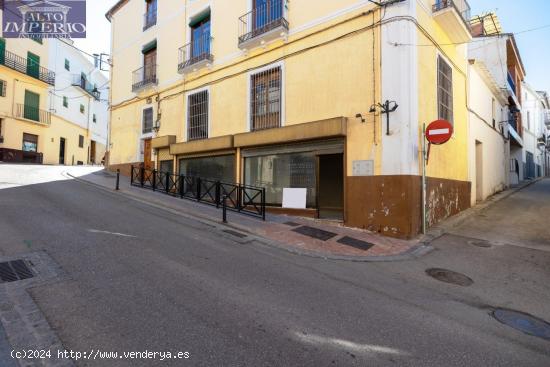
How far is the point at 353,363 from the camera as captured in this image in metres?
2.70

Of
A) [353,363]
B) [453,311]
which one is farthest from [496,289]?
[353,363]

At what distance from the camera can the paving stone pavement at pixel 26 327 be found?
2527mm

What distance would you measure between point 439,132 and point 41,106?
→ 3028cm

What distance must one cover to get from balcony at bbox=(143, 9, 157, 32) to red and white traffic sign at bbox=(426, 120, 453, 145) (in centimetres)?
1513

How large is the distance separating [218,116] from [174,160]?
3.59 metres

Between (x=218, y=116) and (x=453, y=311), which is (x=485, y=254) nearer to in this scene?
(x=453, y=311)

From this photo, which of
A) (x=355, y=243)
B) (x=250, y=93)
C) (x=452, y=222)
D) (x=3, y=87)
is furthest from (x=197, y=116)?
(x=3, y=87)

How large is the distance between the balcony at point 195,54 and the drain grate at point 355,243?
375 inches

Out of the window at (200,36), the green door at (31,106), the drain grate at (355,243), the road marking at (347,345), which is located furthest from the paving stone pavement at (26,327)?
the green door at (31,106)

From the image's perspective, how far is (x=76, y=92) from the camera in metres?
30.2

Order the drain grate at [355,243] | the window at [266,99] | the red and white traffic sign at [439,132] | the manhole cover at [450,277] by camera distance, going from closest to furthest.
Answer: the manhole cover at [450,277] → the drain grate at [355,243] → the red and white traffic sign at [439,132] → the window at [266,99]

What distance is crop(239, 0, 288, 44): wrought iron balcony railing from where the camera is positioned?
10288 millimetres

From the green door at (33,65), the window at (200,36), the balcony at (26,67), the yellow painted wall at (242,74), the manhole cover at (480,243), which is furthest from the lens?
the green door at (33,65)

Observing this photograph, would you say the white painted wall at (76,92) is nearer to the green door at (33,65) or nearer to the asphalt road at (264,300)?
the green door at (33,65)
